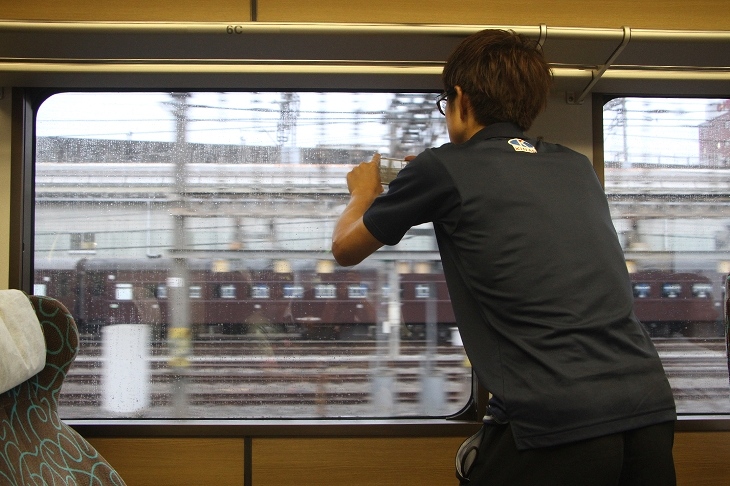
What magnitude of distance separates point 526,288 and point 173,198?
1.71m

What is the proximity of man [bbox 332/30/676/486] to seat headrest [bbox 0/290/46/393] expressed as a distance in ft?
2.96

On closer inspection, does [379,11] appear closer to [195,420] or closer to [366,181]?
[366,181]

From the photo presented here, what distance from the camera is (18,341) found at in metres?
1.56

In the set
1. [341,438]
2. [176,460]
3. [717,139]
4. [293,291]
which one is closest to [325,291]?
[293,291]

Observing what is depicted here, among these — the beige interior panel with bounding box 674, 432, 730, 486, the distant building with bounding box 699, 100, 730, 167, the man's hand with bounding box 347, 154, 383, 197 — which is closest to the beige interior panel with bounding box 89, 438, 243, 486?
the man's hand with bounding box 347, 154, 383, 197

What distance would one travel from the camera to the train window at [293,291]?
2.44m

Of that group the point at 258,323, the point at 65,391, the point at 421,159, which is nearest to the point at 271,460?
the point at 258,323

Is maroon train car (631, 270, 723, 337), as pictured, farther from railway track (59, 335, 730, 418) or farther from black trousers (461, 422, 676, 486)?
black trousers (461, 422, 676, 486)

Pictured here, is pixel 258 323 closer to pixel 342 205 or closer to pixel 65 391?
pixel 342 205

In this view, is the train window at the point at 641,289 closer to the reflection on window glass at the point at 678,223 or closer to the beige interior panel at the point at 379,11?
the reflection on window glass at the point at 678,223

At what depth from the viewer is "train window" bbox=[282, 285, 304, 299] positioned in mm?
2443

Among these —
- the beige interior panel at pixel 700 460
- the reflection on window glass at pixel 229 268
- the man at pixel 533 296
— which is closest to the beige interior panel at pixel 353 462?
the reflection on window glass at pixel 229 268

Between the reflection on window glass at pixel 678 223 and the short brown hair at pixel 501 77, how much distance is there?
1387 millimetres

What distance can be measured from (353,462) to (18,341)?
48.3 inches
